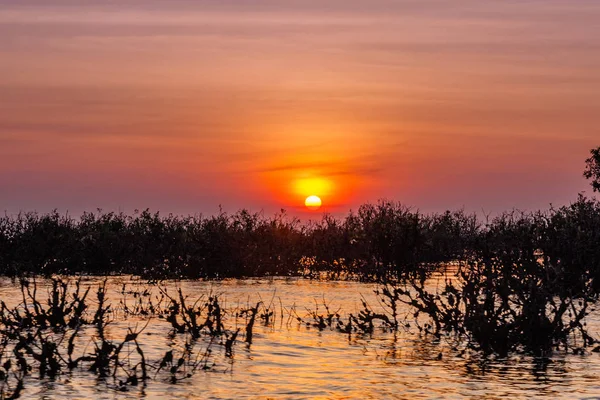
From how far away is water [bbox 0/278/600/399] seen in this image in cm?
998

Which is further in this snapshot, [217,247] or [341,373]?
[217,247]

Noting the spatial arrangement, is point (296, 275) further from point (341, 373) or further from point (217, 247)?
point (341, 373)

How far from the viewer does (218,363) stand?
1185 cm

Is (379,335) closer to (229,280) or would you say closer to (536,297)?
(536,297)

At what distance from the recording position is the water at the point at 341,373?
32.8 feet

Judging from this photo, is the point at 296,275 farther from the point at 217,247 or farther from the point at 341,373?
the point at 341,373

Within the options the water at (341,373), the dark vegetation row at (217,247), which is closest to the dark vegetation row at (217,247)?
the dark vegetation row at (217,247)

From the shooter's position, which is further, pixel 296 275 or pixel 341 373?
pixel 296 275

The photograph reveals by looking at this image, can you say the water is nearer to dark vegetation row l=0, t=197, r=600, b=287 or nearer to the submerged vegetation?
the submerged vegetation

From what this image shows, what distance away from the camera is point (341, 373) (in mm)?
11305

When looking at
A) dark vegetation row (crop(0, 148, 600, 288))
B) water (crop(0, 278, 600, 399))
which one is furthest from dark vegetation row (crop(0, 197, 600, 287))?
water (crop(0, 278, 600, 399))

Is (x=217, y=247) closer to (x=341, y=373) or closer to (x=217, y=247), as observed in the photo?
(x=217, y=247)

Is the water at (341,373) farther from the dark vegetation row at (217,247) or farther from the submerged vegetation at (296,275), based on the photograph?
the dark vegetation row at (217,247)

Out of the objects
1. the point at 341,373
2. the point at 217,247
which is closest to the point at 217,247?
the point at 217,247
